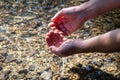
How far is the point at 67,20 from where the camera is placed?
1735 mm

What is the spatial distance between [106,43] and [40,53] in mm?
508

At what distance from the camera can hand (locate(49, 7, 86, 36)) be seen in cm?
170

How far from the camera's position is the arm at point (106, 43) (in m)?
1.37

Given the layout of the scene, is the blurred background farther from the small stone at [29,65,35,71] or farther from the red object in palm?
the red object in palm

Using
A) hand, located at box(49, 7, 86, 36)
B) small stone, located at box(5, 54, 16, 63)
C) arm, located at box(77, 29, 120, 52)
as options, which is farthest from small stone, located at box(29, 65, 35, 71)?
arm, located at box(77, 29, 120, 52)

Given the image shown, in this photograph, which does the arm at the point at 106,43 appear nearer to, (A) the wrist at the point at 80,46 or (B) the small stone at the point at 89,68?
(A) the wrist at the point at 80,46

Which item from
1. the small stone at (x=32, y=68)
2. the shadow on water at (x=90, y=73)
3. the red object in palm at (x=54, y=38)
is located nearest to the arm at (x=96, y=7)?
the red object in palm at (x=54, y=38)

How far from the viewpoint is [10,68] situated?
64.5 inches

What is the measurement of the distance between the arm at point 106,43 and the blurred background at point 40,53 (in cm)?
21

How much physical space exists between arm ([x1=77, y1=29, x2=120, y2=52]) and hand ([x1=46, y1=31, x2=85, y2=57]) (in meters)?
0.06

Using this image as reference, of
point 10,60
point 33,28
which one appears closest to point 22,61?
point 10,60

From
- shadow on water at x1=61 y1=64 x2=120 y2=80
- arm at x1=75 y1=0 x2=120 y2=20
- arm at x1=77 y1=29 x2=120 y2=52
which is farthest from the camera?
arm at x1=75 y1=0 x2=120 y2=20

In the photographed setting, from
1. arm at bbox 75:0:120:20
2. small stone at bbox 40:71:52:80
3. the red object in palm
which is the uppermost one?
arm at bbox 75:0:120:20

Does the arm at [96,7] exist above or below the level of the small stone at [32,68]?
above
